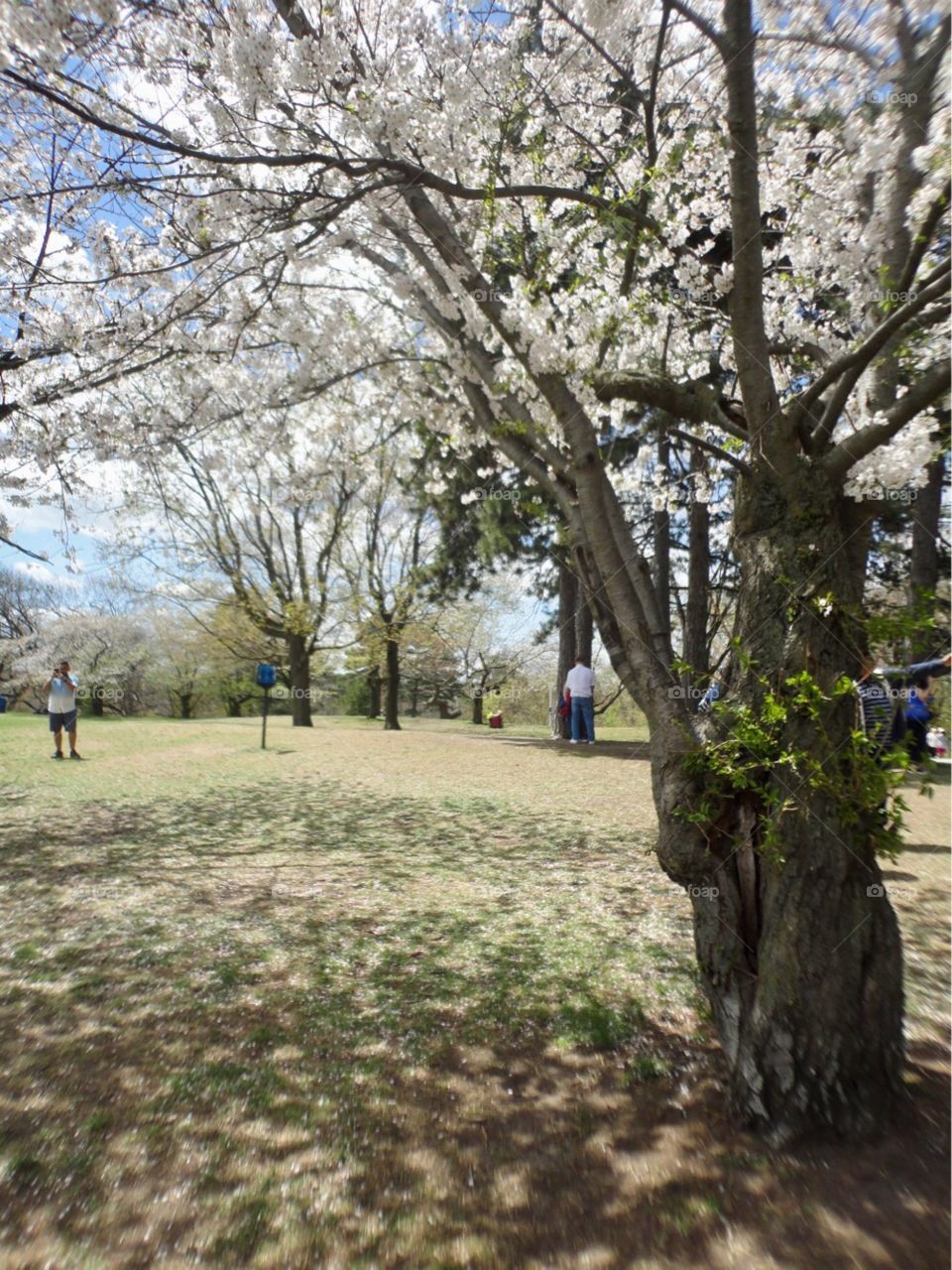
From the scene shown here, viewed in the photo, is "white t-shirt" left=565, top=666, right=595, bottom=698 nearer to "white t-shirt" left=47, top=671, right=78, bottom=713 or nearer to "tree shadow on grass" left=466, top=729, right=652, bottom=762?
"tree shadow on grass" left=466, top=729, right=652, bottom=762

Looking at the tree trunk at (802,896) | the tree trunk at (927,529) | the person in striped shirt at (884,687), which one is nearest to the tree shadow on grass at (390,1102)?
the tree trunk at (802,896)

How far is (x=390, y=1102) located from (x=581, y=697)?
40.2 ft

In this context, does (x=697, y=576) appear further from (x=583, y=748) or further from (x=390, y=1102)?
(x=390, y=1102)

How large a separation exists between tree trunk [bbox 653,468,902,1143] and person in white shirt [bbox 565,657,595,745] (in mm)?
11313

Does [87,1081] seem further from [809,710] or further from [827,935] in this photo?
[809,710]

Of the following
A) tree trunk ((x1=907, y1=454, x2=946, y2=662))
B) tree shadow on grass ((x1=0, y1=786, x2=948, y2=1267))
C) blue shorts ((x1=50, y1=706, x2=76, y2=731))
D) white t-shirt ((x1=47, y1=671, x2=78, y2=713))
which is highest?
tree trunk ((x1=907, y1=454, x2=946, y2=662))

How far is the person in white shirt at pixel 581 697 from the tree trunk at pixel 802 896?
37.1ft

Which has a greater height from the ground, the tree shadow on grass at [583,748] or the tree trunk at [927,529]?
the tree trunk at [927,529]

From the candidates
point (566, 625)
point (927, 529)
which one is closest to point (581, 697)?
point (566, 625)

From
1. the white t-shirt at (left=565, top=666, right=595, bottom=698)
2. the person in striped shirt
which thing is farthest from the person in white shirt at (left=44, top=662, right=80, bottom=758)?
the person in striped shirt

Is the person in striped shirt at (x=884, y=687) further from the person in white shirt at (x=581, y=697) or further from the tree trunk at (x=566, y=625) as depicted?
the tree trunk at (x=566, y=625)

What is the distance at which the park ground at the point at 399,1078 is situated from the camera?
2.02 m

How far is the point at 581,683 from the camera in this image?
14.4 m

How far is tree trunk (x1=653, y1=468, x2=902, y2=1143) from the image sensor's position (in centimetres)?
239
